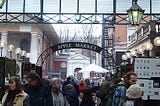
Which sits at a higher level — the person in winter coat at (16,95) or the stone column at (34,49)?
the stone column at (34,49)

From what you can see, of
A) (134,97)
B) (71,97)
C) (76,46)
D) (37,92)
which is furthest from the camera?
(76,46)

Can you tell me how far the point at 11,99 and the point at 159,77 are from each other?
16.5 ft

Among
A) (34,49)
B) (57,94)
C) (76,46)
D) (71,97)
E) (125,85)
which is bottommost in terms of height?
(71,97)

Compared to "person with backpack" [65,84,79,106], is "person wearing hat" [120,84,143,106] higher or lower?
higher

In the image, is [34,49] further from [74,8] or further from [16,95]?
[16,95]

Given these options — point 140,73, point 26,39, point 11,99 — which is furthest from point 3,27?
point 11,99

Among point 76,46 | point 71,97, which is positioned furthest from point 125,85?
point 76,46

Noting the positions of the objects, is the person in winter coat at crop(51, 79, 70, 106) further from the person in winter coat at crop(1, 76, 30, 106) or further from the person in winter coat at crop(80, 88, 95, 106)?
the person in winter coat at crop(1, 76, 30, 106)

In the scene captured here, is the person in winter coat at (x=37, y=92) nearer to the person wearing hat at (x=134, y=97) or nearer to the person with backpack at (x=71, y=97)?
the person wearing hat at (x=134, y=97)

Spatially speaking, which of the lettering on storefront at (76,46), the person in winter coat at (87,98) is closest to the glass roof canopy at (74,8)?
the lettering on storefront at (76,46)

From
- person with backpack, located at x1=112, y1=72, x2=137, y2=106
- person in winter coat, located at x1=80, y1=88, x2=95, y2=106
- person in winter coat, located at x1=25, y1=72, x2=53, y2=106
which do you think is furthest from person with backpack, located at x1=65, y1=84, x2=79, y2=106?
person in winter coat, located at x1=25, y1=72, x2=53, y2=106

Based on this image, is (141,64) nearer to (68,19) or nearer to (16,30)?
(68,19)

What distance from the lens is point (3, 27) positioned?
4656 cm

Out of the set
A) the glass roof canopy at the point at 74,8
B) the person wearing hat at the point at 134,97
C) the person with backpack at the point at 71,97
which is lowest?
the person with backpack at the point at 71,97
